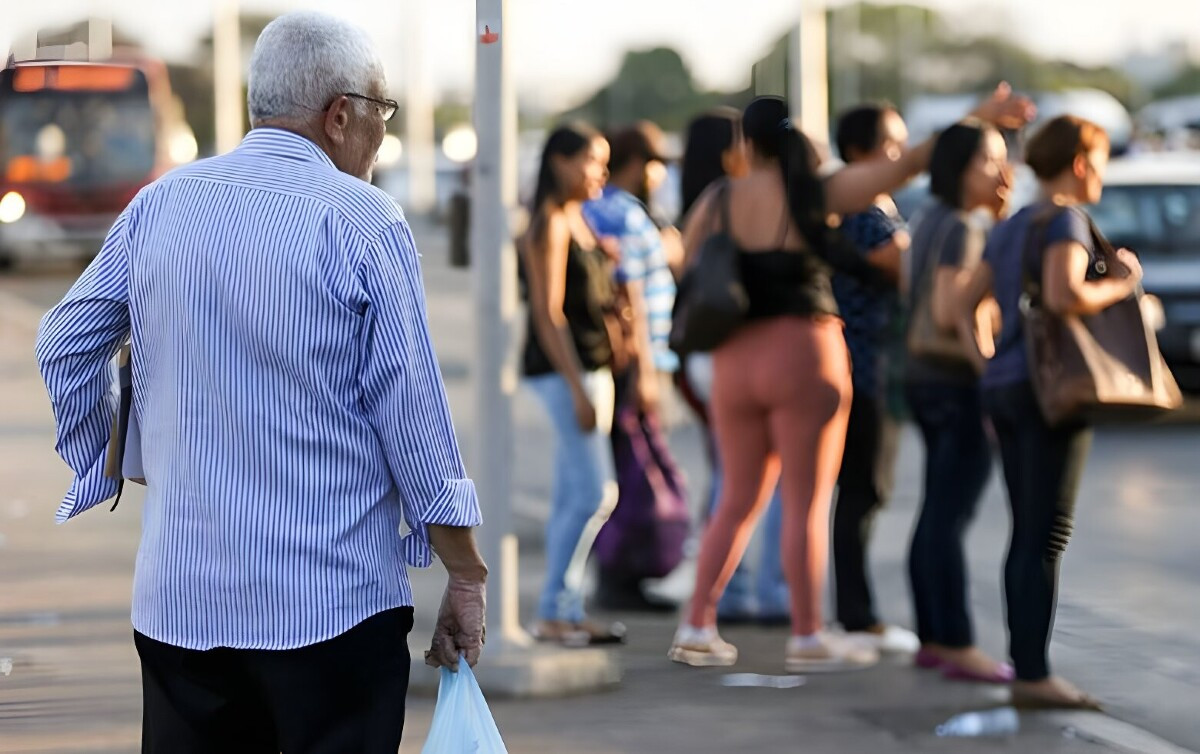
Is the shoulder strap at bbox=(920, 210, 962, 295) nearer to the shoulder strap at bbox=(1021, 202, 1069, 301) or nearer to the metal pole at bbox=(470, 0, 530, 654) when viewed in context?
the shoulder strap at bbox=(1021, 202, 1069, 301)

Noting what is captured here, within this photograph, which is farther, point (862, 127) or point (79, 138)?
point (79, 138)

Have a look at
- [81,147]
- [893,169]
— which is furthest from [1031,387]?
[81,147]

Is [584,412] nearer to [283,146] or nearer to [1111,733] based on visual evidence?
[1111,733]

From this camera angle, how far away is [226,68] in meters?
38.5

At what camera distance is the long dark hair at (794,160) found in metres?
5.85

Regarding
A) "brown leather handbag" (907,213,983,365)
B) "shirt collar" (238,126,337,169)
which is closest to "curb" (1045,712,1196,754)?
"brown leather handbag" (907,213,983,365)

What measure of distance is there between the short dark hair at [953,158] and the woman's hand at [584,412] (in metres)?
1.28

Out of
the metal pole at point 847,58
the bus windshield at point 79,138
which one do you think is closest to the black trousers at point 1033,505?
the bus windshield at point 79,138

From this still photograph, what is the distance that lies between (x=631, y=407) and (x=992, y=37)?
84046 millimetres

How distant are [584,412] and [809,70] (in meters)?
5.30

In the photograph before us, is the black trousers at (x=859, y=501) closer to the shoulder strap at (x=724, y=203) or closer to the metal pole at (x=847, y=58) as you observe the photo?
the shoulder strap at (x=724, y=203)

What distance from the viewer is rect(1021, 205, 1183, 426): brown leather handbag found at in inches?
207

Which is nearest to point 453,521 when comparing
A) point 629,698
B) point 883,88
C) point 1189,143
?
point 629,698

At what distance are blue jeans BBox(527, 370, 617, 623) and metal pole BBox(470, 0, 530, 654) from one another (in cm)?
49
